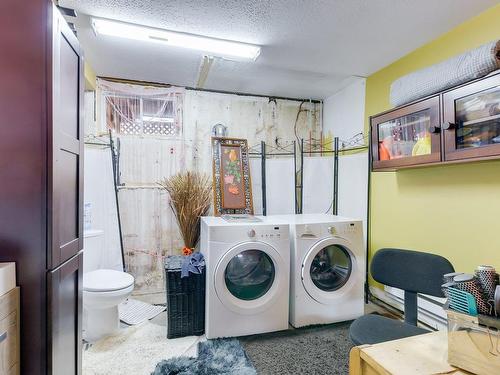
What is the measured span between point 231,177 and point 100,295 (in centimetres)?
170

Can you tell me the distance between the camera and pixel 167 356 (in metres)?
2.05

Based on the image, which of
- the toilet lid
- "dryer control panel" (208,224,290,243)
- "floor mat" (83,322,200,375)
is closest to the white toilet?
the toilet lid

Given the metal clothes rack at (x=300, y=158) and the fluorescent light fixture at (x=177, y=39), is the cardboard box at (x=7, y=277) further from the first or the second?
the metal clothes rack at (x=300, y=158)

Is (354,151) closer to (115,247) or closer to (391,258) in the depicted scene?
(391,258)

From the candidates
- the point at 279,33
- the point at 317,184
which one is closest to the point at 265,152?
the point at 317,184

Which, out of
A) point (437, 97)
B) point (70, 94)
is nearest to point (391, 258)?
point (437, 97)

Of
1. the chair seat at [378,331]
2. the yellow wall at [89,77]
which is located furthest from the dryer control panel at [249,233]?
the yellow wall at [89,77]

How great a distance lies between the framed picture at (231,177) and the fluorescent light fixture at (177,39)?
3.30 ft

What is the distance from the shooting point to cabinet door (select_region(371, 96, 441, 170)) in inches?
76.1

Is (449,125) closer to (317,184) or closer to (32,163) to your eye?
(317,184)

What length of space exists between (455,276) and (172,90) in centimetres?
323

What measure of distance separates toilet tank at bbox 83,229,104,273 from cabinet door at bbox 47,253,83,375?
3.70 feet

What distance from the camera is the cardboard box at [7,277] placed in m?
0.94

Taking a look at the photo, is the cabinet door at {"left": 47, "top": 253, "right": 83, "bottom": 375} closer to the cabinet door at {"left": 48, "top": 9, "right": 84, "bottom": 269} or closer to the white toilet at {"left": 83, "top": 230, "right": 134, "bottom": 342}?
the cabinet door at {"left": 48, "top": 9, "right": 84, "bottom": 269}
